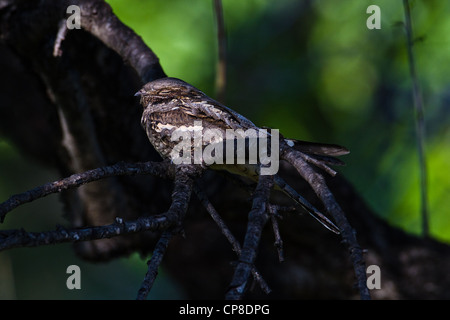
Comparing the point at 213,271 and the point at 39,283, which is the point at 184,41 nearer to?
the point at 213,271

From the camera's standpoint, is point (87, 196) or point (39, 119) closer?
point (87, 196)

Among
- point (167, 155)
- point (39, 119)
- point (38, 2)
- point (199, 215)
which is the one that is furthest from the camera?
point (39, 119)

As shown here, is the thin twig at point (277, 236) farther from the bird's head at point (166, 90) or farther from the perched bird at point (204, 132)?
the bird's head at point (166, 90)

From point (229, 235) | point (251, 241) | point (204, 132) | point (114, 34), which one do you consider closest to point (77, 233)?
point (251, 241)

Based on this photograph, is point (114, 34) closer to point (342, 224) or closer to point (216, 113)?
point (216, 113)

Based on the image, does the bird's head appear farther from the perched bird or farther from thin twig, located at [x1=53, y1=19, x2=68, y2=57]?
thin twig, located at [x1=53, y1=19, x2=68, y2=57]

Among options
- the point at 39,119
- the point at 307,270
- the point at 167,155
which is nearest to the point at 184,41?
the point at 39,119

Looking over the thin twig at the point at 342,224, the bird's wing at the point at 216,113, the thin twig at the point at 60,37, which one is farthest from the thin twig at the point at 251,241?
the thin twig at the point at 60,37
